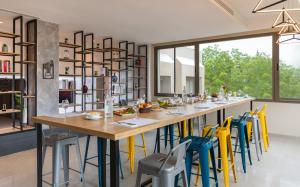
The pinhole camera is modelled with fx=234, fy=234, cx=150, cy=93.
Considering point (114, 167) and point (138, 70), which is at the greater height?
point (138, 70)

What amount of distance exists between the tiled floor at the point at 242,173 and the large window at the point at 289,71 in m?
1.59

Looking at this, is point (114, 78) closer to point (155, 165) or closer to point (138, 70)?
point (138, 70)

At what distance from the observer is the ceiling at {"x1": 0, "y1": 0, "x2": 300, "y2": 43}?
387cm

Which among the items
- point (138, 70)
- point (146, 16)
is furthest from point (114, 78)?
point (146, 16)

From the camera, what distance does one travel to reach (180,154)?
1909mm

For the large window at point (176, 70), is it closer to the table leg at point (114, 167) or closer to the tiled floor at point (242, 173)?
the tiled floor at point (242, 173)

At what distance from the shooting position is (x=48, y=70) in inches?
194

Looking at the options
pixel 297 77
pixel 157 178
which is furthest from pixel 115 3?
pixel 297 77

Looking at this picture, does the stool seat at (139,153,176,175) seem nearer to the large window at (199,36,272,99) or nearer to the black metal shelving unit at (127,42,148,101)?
the large window at (199,36,272,99)

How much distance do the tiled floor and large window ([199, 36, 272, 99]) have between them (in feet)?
6.54

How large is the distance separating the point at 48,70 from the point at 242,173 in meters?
4.12

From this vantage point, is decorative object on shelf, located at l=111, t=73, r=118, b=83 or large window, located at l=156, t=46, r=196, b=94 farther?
large window, located at l=156, t=46, r=196, b=94

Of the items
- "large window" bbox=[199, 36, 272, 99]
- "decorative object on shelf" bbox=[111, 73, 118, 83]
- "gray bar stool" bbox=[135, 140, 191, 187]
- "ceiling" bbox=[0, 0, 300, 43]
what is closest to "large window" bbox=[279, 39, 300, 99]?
"large window" bbox=[199, 36, 272, 99]

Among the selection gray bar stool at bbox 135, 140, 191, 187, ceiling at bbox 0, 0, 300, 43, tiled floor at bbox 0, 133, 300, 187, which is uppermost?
ceiling at bbox 0, 0, 300, 43
